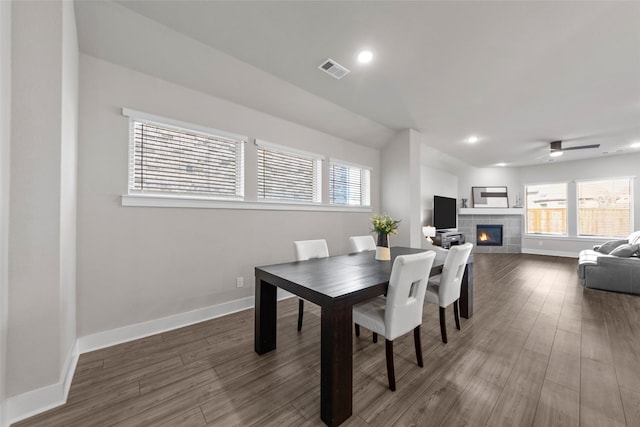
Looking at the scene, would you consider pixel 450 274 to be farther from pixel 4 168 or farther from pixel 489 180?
pixel 489 180

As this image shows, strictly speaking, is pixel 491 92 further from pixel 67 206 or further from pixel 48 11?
pixel 67 206

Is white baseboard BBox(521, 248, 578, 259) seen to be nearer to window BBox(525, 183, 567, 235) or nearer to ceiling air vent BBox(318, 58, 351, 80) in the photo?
window BBox(525, 183, 567, 235)

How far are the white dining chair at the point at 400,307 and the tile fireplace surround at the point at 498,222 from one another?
278 inches

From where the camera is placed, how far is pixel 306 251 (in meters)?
2.68

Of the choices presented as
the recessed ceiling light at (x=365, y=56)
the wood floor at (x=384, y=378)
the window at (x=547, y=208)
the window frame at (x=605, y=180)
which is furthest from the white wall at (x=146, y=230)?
the window frame at (x=605, y=180)

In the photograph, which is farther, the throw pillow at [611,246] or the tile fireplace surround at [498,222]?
the tile fireplace surround at [498,222]

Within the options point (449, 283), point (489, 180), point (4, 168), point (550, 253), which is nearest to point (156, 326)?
point (4, 168)

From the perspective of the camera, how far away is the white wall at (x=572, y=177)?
20.2 ft

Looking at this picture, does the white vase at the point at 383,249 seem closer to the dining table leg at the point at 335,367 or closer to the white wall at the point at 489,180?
the dining table leg at the point at 335,367

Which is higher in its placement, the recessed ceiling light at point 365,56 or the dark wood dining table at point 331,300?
the recessed ceiling light at point 365,56

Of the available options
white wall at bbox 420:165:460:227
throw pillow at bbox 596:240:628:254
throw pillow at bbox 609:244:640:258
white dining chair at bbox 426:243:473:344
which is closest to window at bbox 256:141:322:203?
white dining chair at bbox 426:243:473:344

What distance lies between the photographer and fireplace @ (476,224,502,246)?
302 inches

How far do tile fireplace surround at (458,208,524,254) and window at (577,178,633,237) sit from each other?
1.38m

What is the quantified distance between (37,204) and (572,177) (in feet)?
34.6
